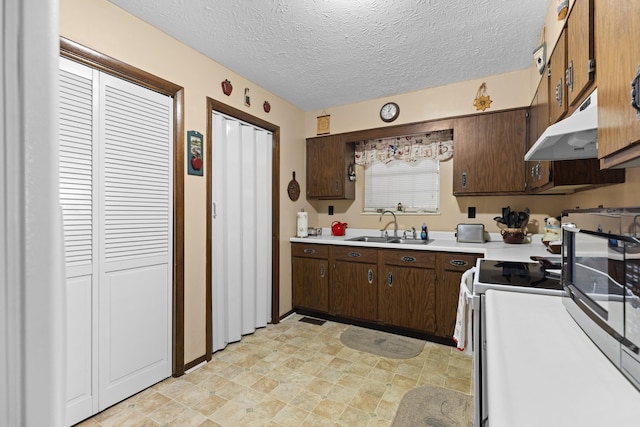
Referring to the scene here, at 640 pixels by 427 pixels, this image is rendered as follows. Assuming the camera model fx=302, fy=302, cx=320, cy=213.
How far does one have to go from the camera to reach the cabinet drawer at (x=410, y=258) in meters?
2.77

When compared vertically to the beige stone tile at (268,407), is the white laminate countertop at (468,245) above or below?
above

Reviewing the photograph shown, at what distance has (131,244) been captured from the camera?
2008mm

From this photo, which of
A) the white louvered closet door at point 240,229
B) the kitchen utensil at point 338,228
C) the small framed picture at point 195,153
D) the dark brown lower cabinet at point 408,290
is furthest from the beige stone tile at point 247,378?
the kitchen utensil at point 338,228

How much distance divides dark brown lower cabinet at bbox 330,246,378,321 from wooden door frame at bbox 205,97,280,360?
0.63 meters

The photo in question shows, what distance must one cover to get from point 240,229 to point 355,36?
1.92 metres

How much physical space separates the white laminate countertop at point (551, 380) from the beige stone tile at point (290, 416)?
4.39ft

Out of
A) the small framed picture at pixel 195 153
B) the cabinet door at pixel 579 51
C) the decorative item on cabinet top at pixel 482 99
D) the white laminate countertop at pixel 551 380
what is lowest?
the white laminate countertop at pixel 551 380

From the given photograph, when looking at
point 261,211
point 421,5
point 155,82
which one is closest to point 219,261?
point 261,211

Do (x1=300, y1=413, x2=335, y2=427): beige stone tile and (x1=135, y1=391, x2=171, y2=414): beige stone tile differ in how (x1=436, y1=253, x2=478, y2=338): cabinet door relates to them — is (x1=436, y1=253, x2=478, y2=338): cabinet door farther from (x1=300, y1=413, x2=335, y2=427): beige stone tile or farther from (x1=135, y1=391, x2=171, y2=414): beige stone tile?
(x1=135, y1=391, x2=171, y2=414): beige stone tile

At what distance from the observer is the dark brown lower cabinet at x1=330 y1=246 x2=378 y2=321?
304 centimetres

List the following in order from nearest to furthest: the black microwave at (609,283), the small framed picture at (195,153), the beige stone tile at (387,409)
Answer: the black microwave at (609,283), the beige stone tile at (387,409), the small framed picture at (195,153)

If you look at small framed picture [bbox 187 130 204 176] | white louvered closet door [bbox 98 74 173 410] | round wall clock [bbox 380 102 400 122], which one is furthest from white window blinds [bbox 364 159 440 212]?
white louvered closet door [bbox 98 74 173 410]

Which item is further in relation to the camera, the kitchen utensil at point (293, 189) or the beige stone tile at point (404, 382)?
the kitchen utensil at point (293, 189)

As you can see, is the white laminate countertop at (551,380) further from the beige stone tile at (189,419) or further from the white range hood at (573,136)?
the beige stone tile at (189,419)
